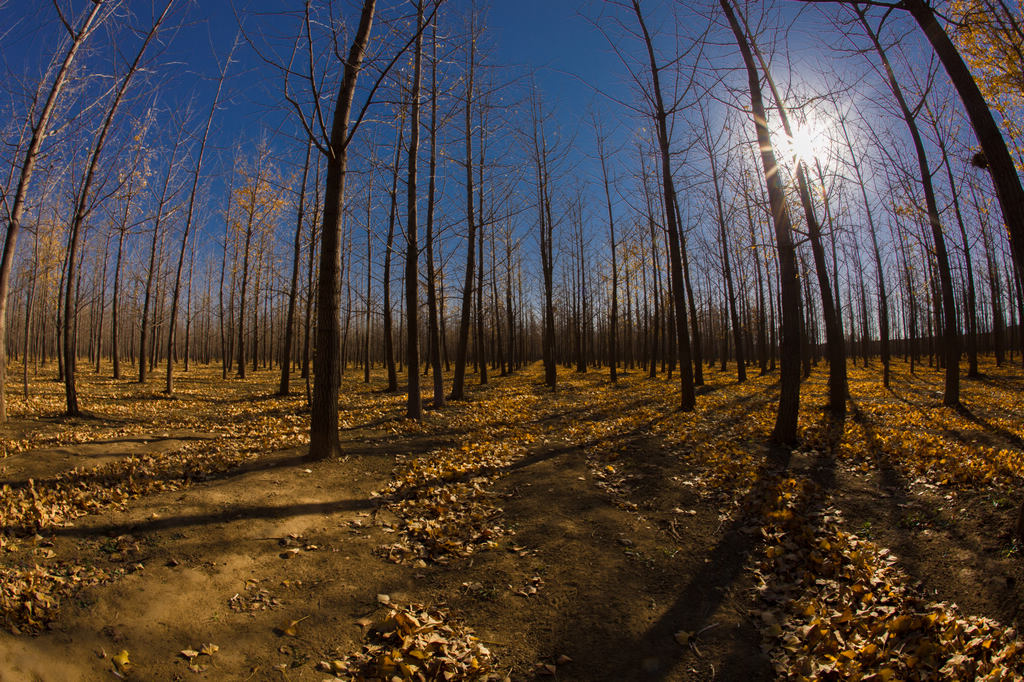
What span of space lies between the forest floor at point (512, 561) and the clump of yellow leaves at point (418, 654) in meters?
0.02

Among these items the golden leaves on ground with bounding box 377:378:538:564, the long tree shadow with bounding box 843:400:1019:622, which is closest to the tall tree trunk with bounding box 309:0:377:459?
the golden leaves on ground with bounding box 377:378:538:564

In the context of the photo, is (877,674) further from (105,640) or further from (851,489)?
(105,640)

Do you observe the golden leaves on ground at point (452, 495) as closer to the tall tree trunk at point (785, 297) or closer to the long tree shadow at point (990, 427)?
the tall tree trunk at point (785, 297)

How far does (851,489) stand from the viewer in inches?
216

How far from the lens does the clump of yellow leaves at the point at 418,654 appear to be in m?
2.78

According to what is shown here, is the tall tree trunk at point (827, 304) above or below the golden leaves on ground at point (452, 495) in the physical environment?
above

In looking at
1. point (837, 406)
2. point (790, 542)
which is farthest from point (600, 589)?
point (837, 406)

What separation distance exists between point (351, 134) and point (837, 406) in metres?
13.0

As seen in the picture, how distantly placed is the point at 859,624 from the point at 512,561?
284 cm

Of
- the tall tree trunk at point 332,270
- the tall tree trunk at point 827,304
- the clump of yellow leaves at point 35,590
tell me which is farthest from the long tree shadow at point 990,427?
the clump of yellow leaves at point 35,590

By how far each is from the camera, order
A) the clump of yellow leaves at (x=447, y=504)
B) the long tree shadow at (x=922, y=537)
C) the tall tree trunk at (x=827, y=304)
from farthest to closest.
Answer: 1. the tall tree trunk at (x=827, y=304)
2. the clump of yellow leaves at (x=447, y=504)
3. the long tree shadow at (x=922, y=537)

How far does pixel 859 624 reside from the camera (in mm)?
2988

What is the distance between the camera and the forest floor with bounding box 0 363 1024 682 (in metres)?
2.87

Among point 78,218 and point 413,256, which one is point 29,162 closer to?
point 78,218
